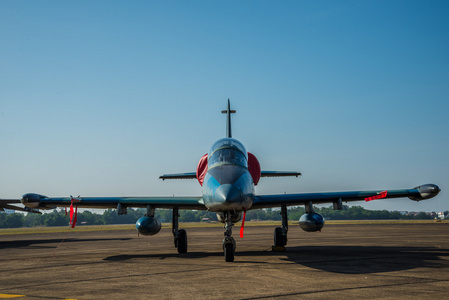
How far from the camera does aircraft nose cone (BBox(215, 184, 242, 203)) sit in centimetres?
1262

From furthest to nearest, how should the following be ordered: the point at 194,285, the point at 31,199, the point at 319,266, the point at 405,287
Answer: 1. the point at 31,199
2. the point at 319,266
3. the point at 194,285
4. the point at 405,287

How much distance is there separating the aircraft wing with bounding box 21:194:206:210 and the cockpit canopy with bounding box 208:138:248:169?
108 inches

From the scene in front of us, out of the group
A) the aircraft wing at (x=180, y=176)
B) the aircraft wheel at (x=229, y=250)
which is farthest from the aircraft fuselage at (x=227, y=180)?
the aircraft wing at (x=180, y=176)

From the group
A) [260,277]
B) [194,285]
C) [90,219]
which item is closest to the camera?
[194,285]

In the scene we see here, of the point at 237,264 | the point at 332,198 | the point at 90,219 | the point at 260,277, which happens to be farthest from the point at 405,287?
the point at 90,219

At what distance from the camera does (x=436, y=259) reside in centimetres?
1399

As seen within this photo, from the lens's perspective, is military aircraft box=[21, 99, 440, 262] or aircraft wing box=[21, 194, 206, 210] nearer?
military aircraft box=[21, 99, 440, 262]

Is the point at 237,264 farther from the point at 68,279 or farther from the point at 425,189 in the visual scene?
the point at 425,189

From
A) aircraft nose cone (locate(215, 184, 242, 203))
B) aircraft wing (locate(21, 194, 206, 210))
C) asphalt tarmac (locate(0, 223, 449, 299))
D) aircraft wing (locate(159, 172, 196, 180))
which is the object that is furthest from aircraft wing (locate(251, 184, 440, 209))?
aircraft wing (locate(159, 172, 196, 180))

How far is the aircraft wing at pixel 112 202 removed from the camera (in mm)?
18016

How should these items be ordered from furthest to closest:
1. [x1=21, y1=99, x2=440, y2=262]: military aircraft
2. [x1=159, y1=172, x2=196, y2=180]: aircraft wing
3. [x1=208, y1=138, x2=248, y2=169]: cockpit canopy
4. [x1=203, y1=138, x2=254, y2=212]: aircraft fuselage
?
[x1=159, y1=172, x2=196, y2=180]: aircraft wing, [x1=208, y1=138, x2=248, y2=169]: cockpit canopy, [x1=21, y1=99, x2=440, y2=262]: military aircraft, [x1=203, y1=138, x2=254, y2=212]: aircraft fuselage

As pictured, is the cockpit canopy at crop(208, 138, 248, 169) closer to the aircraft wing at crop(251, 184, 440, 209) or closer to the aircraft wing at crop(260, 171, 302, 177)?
the aircraft wing at crop(251, 184, 440, 209)

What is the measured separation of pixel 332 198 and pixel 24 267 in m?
12.9

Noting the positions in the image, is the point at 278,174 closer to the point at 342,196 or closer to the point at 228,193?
the point at 342,196
